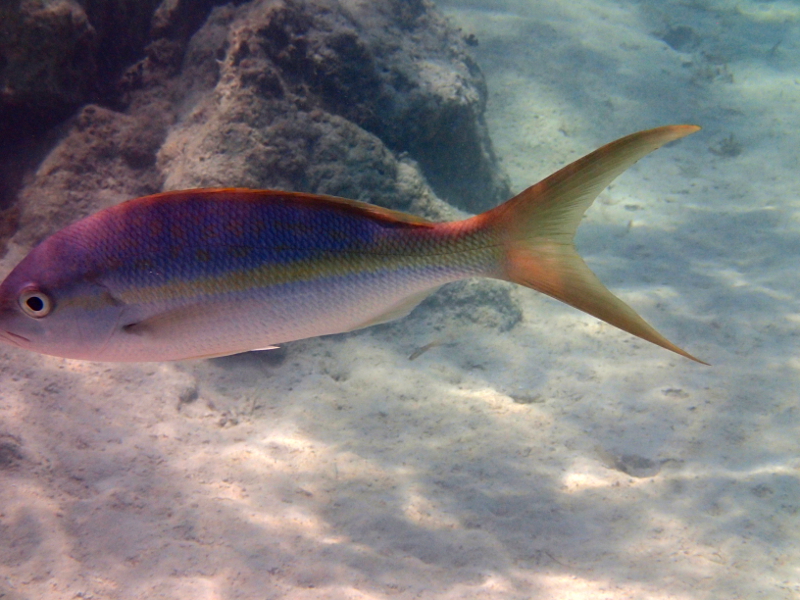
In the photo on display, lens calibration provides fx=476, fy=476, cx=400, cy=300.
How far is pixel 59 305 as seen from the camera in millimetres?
1538

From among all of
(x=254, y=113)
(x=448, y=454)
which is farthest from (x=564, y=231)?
(x=254, y=113)

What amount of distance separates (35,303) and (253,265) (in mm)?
690

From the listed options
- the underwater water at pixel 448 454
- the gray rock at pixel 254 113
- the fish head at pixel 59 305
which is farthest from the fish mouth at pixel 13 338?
the gray rock at pixel 254 113

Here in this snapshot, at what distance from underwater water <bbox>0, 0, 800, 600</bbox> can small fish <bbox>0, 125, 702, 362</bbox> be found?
64.3 inches

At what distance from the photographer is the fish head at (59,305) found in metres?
1.52

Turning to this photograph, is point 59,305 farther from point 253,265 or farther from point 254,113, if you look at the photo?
point 254,113

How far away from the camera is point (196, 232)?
1.59 m

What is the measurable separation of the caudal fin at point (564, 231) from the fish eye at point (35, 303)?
1.48 metres

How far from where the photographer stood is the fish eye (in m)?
1.51

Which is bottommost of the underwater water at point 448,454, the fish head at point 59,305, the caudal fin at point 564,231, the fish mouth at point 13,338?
the underwater water at point 448,454

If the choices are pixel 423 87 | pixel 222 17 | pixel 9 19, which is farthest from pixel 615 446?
pixel 9 19

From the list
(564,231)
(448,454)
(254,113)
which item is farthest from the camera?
(254,113)

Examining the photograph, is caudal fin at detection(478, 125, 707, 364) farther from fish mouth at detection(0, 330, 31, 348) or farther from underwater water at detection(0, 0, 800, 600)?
underwater water at detection(0, 0, 800, 600)

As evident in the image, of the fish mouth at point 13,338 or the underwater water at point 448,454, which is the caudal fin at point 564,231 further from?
the underwater water at point 448,454
